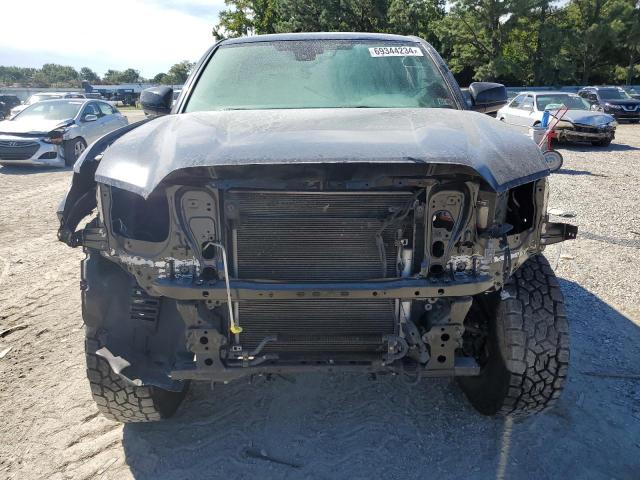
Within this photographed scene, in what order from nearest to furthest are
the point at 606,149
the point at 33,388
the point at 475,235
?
the point at 475,235 < the point at 33,388 < the point at 606,149

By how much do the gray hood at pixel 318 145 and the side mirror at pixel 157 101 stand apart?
113cm

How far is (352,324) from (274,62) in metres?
2.04

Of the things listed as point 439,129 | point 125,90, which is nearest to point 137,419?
point 439,129

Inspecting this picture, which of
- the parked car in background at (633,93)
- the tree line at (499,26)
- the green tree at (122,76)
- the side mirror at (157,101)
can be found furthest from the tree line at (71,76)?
the side mirror at (157,101)

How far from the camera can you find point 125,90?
48.8 meters

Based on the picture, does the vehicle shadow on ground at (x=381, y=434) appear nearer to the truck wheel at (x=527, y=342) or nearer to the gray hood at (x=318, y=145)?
the truck wheel at (x=527, y=342)

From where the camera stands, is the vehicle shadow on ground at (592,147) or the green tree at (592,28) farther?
the green tree at (592,28)

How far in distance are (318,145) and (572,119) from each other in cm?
1420

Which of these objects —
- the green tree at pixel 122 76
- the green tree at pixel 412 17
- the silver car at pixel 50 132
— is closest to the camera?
the silver car at pixel 50 132

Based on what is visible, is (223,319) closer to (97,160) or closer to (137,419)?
(137,419)

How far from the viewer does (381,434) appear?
107 inches

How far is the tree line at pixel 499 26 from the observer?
36438 mm

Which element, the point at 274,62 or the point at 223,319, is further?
the point at 274,62

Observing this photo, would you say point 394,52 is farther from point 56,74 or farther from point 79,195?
point 56,74
